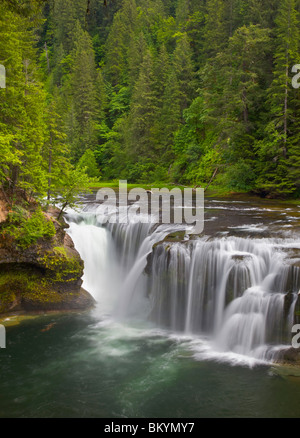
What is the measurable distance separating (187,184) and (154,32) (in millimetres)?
41527

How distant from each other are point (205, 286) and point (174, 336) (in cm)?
188

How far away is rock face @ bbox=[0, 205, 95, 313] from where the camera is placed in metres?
12.5

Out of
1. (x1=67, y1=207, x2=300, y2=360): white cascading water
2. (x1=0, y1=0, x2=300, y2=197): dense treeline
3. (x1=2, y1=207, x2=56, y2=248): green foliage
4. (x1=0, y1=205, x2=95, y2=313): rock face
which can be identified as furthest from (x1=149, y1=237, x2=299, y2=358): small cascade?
(x1=0, y1=0, x2=300, y2=197): dense treeline

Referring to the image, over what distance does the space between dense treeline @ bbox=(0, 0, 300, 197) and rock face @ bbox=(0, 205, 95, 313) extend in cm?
240

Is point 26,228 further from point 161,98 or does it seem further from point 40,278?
point 161,98

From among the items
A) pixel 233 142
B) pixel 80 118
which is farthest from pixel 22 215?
pixel 80 118

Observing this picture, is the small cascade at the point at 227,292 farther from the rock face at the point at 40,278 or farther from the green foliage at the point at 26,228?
the green foliage at the point at 26,228

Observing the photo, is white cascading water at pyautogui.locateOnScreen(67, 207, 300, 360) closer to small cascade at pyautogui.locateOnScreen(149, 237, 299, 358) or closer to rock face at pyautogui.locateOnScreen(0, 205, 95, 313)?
small cascade at pyautogui.locateOnScreen(149, 237, 299, 358)

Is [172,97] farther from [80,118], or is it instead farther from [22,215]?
[22,215]

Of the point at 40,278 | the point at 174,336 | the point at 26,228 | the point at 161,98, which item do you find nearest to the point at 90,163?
the point at 161,98

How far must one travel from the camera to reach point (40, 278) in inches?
517

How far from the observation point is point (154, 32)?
6400 centimetres

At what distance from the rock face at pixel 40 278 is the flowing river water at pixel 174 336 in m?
0.80

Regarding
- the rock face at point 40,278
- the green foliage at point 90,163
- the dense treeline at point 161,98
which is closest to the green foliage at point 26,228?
the rock face at point 40,278
